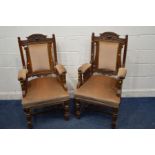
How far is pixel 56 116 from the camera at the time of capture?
119 inches

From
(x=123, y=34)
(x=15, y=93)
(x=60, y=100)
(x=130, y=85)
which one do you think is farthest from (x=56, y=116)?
(x=123, y=34)

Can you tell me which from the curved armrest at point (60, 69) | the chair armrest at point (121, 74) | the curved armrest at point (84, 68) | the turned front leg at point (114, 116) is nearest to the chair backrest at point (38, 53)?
the curved armrest at point (60, 69)

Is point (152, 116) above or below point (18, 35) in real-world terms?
below

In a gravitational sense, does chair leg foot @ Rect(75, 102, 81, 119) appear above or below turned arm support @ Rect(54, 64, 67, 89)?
below

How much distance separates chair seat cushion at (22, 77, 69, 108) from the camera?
8.43 ft

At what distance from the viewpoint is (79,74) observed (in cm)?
270

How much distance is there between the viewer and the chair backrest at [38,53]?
2.71m

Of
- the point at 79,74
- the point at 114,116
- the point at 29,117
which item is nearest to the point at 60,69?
the point at 79,74

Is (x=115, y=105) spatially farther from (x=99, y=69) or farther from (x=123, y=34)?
(x=123, y=34)

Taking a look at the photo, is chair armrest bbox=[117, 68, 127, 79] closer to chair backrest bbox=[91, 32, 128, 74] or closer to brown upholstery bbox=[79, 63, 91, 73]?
chair backrest bbox=[91, 32, 128, 74]

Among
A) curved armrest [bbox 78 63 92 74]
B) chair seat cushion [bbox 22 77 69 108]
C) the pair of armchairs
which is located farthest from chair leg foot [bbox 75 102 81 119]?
curved armrest [bbox 78 63 92 74]

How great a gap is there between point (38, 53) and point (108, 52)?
32.7 inches

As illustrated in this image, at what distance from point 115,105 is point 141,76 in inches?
34.4

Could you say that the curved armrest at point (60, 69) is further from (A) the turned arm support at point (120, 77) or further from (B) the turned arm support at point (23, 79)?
(A) the turned arm support at point (120, 77)
